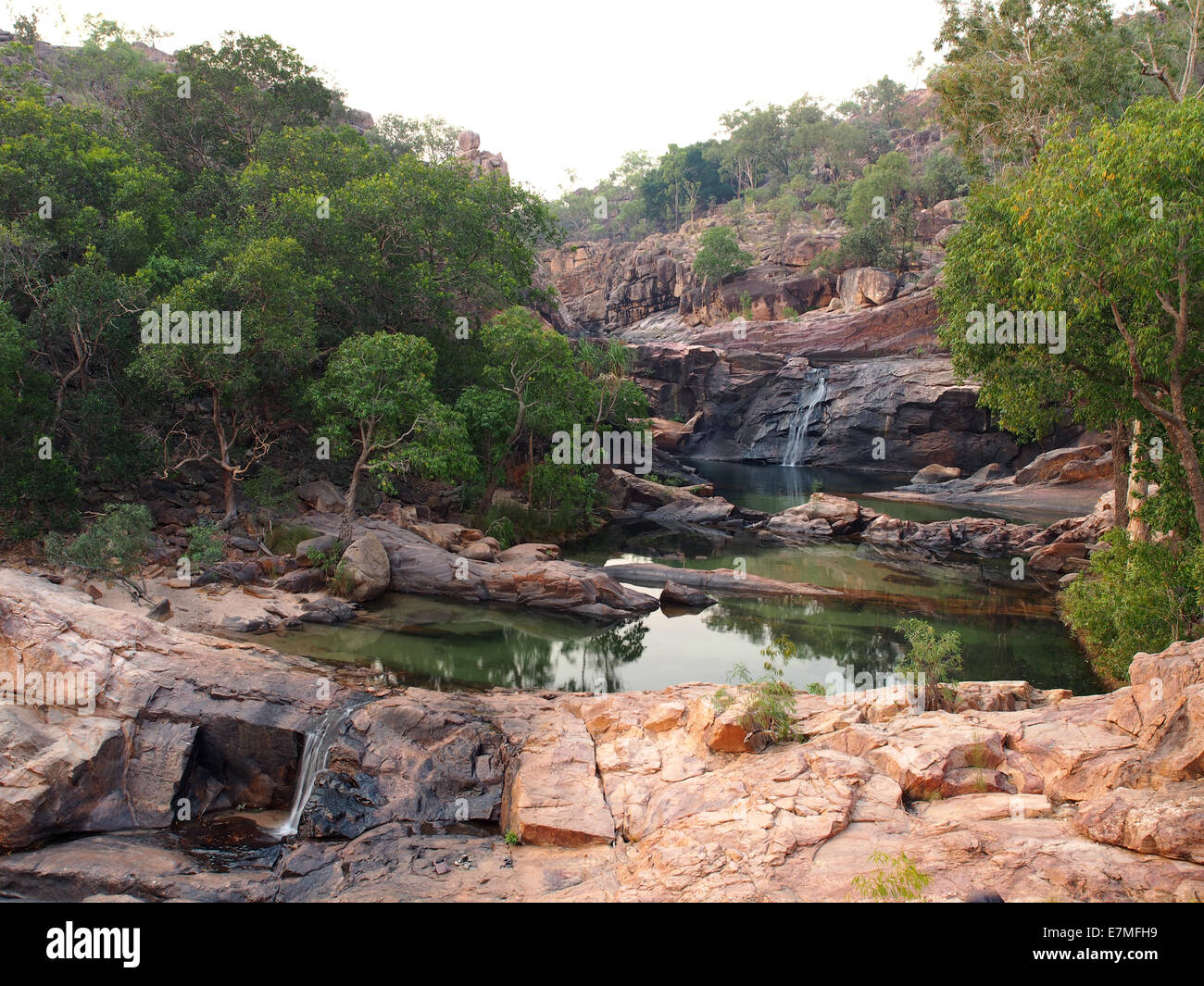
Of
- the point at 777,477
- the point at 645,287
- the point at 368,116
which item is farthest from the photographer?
the point at 645,287

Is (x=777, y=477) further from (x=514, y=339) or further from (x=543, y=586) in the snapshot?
(x=543, y=586)

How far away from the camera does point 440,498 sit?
79.6 ft

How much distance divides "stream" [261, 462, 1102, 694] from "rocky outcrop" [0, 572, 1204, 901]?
3663mm

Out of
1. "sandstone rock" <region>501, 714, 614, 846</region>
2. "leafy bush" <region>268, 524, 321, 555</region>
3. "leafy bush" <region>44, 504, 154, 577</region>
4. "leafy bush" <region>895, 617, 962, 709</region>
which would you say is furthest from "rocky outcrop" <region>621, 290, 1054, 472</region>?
"leafy bush" <region>44, 504, 154, 577</region>

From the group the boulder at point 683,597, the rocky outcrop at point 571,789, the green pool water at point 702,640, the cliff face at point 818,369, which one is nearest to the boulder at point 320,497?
the green pool water at point 702,640

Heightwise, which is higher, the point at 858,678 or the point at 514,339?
the point at 514,339

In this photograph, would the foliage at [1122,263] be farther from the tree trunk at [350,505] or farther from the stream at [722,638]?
the tree trunk at [350,505]

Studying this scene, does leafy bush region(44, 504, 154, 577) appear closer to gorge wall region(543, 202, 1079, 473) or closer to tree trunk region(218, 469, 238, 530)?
tree trunk region(218, 469, 238, 530)

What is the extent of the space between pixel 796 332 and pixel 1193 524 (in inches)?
1571

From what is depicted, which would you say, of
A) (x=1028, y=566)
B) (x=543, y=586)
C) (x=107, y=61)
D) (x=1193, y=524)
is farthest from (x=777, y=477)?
(x=107, y=61)

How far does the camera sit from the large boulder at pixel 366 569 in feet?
55.1

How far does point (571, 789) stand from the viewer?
8.20m

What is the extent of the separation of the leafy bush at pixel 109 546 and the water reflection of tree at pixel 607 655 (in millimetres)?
8246

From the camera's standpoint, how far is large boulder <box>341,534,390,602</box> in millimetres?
16781
